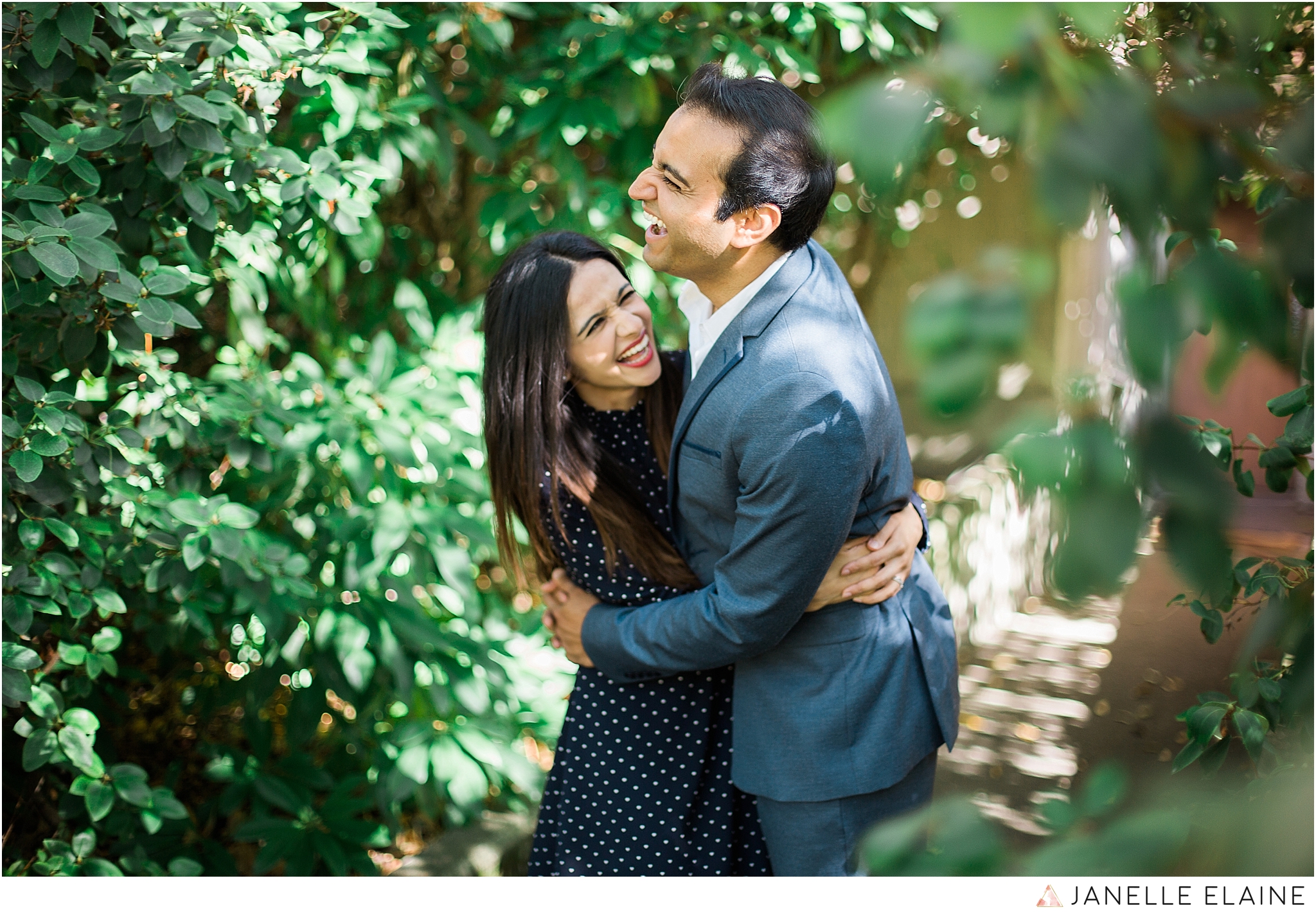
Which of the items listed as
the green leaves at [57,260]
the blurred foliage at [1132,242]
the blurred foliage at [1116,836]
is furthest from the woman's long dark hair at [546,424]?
the blurred foliage at [1132,242]

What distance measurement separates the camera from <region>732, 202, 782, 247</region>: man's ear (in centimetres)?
146

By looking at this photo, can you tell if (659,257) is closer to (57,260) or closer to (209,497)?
(57,260)

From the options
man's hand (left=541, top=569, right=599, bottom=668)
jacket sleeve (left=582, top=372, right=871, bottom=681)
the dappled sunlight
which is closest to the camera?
jacket sleeve (left=582, top=372, right=871, bottom=681)

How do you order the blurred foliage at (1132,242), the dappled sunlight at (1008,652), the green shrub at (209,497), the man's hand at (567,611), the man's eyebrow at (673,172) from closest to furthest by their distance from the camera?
1. the blurred foliage at (1132,242)
2. the man's eyebrow at (673,172)
3. the green shrub at (209,497)
4. the man's hand at (567,611)
5. the dappled sunlight at (1008,652)

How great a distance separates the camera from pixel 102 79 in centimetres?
176

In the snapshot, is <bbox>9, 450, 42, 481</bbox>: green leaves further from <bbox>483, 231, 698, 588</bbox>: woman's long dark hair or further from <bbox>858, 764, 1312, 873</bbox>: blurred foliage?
<bbox>858, 764, 1312, 873</bbox>: blurred foliage

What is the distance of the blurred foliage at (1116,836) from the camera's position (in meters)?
0.59

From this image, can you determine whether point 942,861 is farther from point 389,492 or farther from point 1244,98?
point 389,492

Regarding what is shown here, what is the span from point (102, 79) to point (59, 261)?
0.52m

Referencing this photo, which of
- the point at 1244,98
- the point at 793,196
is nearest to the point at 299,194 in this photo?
the point at 793,196

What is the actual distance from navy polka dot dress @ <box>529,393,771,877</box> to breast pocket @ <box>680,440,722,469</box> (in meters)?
0.22
